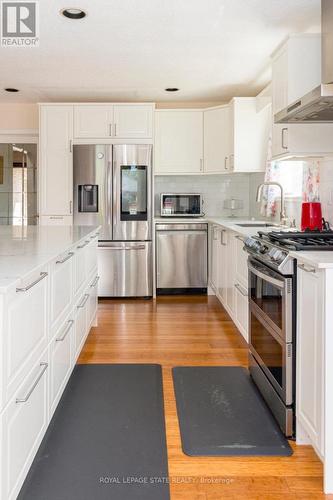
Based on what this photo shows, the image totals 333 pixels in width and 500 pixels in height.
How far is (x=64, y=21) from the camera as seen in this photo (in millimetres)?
3242

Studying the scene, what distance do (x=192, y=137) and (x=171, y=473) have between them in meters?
4.30

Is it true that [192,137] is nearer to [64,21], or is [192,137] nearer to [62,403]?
[64,21]

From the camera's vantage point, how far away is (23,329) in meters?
1.48

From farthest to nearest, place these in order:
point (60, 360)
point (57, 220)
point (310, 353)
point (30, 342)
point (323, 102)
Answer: point (57, 220) → point (323, 102) → point (60, 360) → point (310, 353) → point (30, 342)

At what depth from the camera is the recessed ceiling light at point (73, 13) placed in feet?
10.1

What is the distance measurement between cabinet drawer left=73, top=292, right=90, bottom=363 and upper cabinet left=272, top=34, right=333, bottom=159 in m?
1.77

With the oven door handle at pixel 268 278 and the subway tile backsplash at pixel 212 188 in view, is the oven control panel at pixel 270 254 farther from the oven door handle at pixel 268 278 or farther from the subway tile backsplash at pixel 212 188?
the subway tile backsplash at pixel 212 188

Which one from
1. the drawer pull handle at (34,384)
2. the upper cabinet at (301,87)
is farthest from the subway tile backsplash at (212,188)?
the drawer pull handle at (34,384)

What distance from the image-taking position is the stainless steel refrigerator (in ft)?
17.1

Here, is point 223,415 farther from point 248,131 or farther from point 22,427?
point 248,131

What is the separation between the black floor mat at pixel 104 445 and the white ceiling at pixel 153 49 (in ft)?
8.07

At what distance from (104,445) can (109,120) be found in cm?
403

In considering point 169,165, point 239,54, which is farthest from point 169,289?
point 239,54

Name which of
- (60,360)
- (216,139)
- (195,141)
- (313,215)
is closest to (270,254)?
(313,215)
